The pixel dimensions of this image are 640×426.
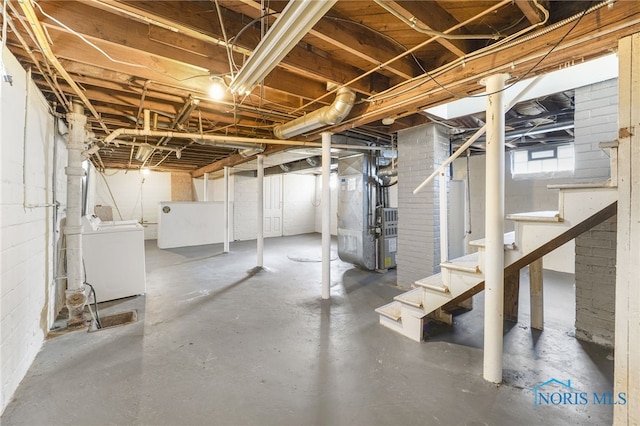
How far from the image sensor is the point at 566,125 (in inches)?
135

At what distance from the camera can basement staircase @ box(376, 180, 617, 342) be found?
1.68m

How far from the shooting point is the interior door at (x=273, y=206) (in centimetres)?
913

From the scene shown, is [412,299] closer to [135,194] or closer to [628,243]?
[628,243]

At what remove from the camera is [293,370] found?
2.04 m

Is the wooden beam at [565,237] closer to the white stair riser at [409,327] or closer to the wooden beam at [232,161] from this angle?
Result: the white stair riser at [409,327]

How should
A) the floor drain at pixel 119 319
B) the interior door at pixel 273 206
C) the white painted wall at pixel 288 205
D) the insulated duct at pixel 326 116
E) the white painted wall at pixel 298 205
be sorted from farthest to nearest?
the white painted wall at pixel 298 205 < the interior door at pixel 273 206 < the white painted wall at pixel 288 205 < the floor drain at pixel 119 319 < the insulated duct at pixel 326 116

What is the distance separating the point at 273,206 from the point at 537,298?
766cm

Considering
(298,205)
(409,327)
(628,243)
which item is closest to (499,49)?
(628,243)

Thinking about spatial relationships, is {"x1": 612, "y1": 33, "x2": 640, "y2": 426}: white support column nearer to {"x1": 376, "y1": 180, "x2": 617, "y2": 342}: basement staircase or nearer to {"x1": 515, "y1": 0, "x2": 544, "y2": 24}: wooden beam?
{"x1": 376, "y1": 180, "x2": 617, "y2": 342}: basement staircase

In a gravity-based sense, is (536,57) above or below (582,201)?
above

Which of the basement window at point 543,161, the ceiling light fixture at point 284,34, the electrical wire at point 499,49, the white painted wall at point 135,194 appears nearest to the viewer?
the ceiling light fixture at point 284,34

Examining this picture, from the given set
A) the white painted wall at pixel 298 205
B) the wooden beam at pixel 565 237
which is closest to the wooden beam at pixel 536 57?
the wooden beam at pixel 565 237

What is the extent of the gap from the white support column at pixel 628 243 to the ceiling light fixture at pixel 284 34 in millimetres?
1702

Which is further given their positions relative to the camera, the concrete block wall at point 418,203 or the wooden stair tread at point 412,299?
the concrete block wall at point 418,203
